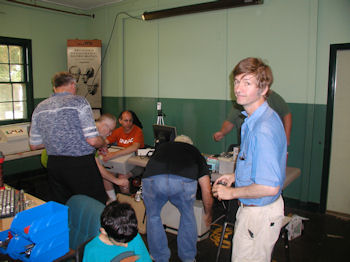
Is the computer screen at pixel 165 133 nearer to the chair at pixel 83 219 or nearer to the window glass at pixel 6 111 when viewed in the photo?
the chair at pixel 83 219

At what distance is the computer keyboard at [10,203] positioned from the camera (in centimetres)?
192

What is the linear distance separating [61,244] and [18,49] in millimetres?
4786

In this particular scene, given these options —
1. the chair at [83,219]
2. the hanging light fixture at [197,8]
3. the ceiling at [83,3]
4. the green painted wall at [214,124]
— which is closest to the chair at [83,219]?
the chair at [83,219]

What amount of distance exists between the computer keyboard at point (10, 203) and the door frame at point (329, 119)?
3.43 meters

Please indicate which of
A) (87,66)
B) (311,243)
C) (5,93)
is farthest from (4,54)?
(311,243)

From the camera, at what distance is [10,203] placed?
202 cm

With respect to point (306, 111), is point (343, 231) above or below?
below

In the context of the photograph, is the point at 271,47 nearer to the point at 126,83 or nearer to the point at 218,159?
the point at 218,159

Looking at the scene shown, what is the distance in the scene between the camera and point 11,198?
6.86ft

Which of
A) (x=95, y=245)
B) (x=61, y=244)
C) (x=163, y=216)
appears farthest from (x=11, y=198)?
(x=163, y=216)

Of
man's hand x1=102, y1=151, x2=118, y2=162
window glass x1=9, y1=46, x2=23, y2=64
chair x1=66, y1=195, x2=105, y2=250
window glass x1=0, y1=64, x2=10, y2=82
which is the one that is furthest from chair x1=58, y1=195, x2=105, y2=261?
window glass x1=9, y1=46, x2=23, y2=64

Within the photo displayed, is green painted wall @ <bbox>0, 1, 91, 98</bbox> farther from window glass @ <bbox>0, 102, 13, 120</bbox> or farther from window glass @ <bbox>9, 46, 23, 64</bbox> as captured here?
window glass @ <bbox>0, 102, 13, 120</bbox>

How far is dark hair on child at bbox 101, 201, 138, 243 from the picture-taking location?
1.51m

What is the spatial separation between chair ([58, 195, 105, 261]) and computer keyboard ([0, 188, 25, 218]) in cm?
33
